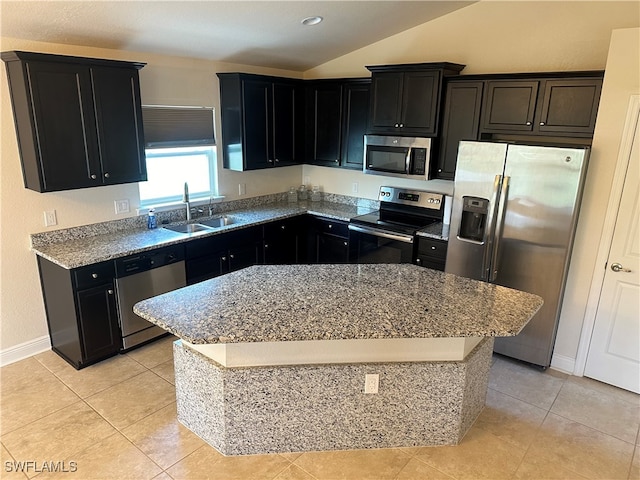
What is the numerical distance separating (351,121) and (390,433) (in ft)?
10.6

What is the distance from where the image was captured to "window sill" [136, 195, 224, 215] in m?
4.13

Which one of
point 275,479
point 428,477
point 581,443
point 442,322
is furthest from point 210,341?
point 581,443

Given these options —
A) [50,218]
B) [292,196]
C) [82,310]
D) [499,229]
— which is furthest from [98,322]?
[499,229]

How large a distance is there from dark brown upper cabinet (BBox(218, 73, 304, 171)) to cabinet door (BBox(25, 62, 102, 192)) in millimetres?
1496

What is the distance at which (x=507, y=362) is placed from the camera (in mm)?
3668

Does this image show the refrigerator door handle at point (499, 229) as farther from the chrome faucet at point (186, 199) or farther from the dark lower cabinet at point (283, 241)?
the chrome faucet at point (186, 199)

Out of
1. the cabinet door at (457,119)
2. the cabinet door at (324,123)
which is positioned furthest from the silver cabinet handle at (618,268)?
the cabinet door at (324,123)

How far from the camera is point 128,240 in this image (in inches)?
146

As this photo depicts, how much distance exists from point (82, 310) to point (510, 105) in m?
3.75

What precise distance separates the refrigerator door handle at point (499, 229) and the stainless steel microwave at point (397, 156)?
0.93m

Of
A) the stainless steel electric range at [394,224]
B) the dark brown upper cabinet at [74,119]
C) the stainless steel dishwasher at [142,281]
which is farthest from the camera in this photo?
the stainless steel electric range at [394,224]

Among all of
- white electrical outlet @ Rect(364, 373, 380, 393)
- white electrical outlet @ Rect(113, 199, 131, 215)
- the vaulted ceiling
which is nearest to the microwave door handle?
the vaulted ceiling

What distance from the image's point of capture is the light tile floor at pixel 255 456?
247cm

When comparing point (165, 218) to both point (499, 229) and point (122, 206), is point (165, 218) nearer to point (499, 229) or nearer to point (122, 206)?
point (122, 206)
